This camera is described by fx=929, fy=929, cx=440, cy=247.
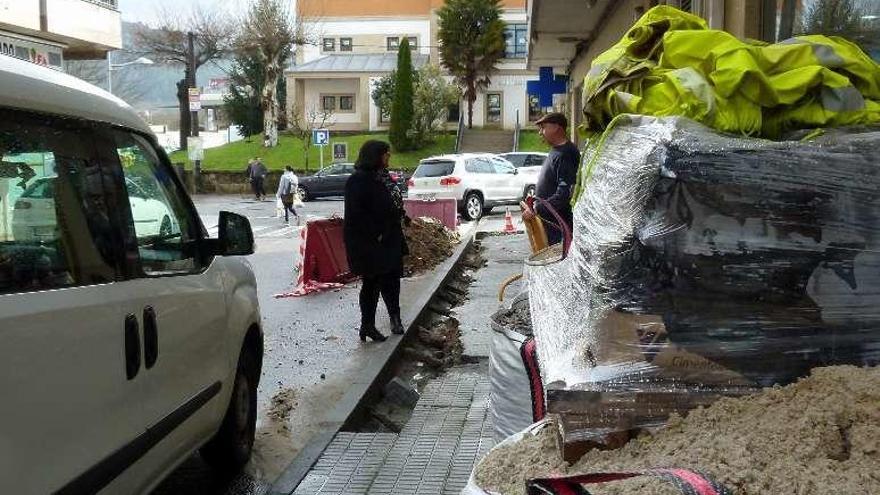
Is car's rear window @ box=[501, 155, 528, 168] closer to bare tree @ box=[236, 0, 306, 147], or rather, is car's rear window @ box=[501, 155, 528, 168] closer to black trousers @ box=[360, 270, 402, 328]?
black trousers @ box=[360, 270, 402, 328]

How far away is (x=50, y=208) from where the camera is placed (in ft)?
10.2

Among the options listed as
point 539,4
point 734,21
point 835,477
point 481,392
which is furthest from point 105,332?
point 539,4

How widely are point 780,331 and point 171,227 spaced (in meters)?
2.91

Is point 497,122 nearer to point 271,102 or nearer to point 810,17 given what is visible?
point 271,102

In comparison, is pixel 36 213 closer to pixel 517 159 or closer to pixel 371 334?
pixel 371 334

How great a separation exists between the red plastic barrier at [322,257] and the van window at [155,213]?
7.30 meters

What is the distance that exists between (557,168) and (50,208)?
523 cm

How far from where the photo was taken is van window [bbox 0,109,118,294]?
9.41 feet

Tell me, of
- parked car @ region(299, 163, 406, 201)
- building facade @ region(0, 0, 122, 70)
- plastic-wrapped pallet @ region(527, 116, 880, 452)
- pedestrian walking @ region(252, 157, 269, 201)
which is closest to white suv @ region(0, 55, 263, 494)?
plastic-wrapped pallet @ region(527, 116, 880, 452)

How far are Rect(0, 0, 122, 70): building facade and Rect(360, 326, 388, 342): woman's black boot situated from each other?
9.17 meters

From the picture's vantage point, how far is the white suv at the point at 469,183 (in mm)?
24047

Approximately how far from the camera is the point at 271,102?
48375 millimetres

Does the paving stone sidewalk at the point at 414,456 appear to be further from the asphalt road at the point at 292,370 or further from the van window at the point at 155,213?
the van window at the point at 155,213

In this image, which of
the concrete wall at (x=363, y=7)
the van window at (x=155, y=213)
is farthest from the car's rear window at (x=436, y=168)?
the concrete wall at (x=363, y=7)
